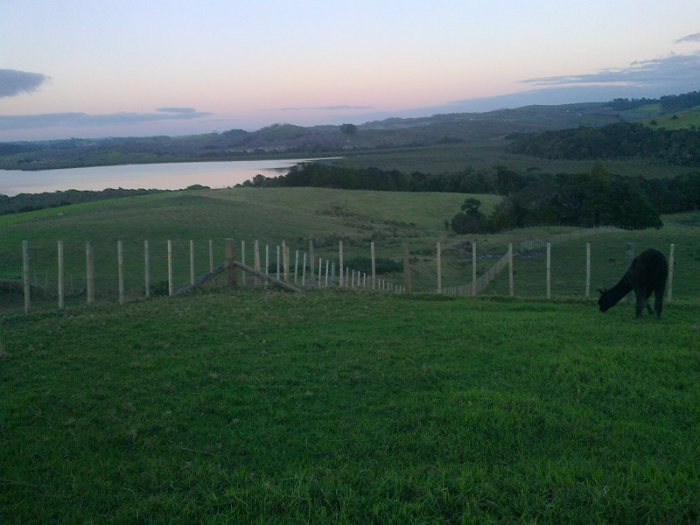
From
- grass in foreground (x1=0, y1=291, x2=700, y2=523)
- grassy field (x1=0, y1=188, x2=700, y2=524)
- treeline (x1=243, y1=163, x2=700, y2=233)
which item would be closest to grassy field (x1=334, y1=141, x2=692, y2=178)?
treeline (x1=243, y1=163, x2=700, y2=233)

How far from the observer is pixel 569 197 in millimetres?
58344

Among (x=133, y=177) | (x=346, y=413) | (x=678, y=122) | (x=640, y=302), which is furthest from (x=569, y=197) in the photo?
(x=133, y=177)

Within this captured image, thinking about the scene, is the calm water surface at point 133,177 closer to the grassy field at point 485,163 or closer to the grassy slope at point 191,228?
the grassy slope at point 191,228

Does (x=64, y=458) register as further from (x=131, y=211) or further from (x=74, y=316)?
(x=131, y=211)

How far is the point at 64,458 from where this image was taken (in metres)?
5.29

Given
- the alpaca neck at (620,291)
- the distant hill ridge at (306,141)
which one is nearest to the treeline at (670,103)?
the distant hill ridge at (306,141)

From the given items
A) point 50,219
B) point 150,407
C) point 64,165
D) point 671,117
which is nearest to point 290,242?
point 50,219

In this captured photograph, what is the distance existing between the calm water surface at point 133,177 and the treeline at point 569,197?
9.09 m

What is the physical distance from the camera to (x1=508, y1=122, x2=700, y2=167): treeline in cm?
8925

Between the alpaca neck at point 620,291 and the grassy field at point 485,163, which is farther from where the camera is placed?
the grassy field at point 485,163

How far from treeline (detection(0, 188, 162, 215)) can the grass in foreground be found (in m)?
49.0

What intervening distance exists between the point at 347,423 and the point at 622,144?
102553mm

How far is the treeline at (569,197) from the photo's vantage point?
53812 millimetres

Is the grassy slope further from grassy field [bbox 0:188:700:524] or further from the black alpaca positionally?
the black alpaca
